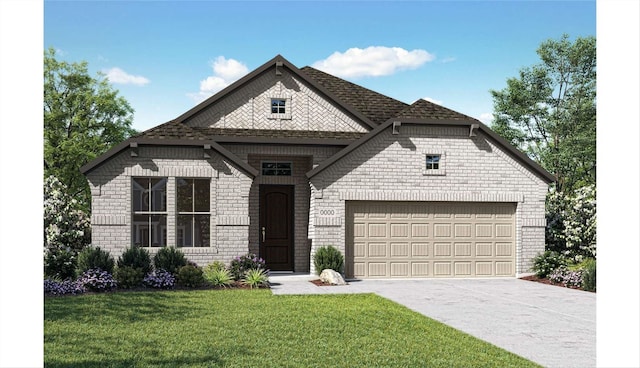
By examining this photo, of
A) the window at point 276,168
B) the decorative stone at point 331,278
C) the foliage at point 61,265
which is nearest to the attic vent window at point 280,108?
the window at point 276,168

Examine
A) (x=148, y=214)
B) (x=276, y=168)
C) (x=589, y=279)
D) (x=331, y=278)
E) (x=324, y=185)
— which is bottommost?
(x=331, y=278)

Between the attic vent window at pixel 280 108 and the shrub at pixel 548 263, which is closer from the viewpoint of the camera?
the shrub at pixel 548 263

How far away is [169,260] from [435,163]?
27.8 ft

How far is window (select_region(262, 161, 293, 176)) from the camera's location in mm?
20047

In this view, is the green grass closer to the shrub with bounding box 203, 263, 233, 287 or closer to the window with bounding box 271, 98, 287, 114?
the shrub with bounding box 203, 263, 233, 287

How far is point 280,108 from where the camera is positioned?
20281 mm

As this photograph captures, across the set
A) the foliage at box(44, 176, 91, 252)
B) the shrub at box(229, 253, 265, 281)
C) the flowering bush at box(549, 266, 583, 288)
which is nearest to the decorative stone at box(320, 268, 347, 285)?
the shrub at box(229, 253, 265, 281)

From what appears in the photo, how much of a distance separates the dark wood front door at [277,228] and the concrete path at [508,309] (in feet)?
4.88

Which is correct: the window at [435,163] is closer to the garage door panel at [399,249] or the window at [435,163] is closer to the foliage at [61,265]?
the garage door panel at [399,249]

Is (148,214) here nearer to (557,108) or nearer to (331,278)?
(331,278)

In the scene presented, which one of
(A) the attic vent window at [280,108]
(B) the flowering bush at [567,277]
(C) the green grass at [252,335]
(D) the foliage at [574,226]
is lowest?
(B) the flowering bush at [567,277]

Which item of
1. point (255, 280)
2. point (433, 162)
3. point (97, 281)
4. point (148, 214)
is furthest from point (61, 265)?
point (433, 162)

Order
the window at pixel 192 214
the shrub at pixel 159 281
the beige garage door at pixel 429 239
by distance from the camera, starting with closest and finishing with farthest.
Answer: the shrub at pixel 159 281
the window at pixel 192 214
the beige garage door at pixel 429 239

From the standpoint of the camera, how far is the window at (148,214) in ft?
57.3
